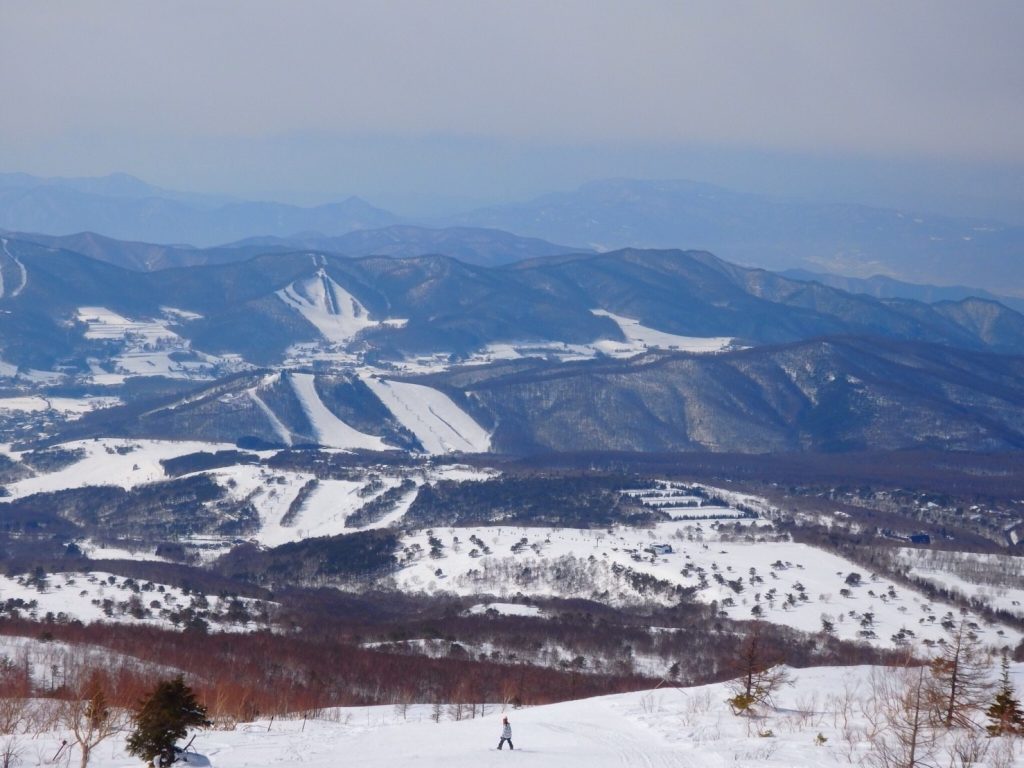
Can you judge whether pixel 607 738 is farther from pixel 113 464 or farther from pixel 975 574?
pixel 113 464

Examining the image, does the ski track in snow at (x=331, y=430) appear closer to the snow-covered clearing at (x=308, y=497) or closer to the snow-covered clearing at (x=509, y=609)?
the snow-covered clearing at (x=308, y=497)

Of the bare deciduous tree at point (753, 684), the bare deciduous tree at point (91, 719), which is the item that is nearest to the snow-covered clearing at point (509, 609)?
the bare deciduous tree at point (753, 684)

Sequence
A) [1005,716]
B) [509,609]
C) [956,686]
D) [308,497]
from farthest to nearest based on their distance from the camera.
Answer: [308,497]
[509,609]
[1005,716]
[956,686]

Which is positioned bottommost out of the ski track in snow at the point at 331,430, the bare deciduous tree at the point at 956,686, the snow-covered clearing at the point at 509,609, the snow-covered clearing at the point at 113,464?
the snow-covered clearing at the point at 509,609

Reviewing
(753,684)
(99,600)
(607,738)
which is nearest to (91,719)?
(607,738)

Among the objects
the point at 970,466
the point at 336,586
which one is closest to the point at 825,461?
the point at 970,466

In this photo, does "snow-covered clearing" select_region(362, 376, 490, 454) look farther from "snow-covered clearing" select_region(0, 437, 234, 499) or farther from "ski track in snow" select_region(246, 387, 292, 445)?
"snow-covered clearing" select_region(0, 437, 234, 499)

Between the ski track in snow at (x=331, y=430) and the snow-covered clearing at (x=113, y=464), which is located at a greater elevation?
the ski track in snow at (x=331, y=430)

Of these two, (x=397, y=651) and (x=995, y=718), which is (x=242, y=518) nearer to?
(x=397, y=651)
